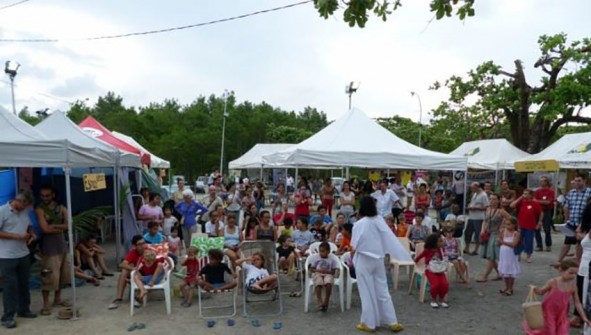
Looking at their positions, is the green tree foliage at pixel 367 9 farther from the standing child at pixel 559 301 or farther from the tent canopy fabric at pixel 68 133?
the tent canopy fabric at pixel 68 133

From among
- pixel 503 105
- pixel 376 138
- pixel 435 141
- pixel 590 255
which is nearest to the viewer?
pixel 590 255

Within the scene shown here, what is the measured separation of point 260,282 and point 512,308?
3.29 m

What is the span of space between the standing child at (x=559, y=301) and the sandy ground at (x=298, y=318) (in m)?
0.86

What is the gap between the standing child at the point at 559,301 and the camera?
4660 millimetres

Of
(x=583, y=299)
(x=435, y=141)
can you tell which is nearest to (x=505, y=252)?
(x=583, y=299)

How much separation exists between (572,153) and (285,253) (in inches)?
410

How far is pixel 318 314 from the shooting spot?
605 centimetres

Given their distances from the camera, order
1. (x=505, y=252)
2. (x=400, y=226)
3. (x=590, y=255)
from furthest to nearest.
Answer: (x=400, y=226)
(x=505, y=252)
(x=590, y=255)

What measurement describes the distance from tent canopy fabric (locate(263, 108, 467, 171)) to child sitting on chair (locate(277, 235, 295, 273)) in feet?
7.06

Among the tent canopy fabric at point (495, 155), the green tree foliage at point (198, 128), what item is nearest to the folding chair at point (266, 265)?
the tent canopy fabric at point (495, 155)

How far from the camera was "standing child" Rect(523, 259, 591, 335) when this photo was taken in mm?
4660

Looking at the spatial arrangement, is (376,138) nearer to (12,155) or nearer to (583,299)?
(583,299)

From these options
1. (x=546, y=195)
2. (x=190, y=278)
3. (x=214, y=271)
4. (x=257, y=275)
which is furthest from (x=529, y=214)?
(x=190, y=278)

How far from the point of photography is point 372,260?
541cm
